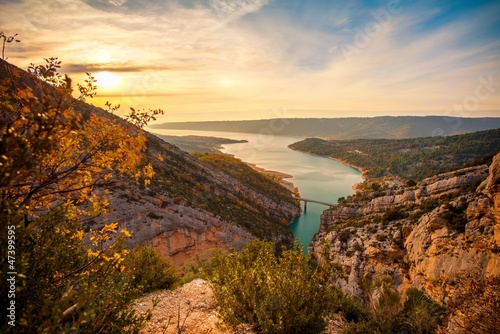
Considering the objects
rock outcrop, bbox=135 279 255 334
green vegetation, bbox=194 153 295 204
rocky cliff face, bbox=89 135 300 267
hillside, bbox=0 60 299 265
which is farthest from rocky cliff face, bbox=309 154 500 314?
green vegetation, bbox=194 153 295 204

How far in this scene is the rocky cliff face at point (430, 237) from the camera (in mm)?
12969

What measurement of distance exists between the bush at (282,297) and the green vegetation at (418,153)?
6253 cm

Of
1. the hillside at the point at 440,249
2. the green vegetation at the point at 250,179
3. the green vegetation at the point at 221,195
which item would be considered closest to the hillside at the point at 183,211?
the green vegetation at the point at 221,195

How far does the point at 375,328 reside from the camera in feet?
26.8

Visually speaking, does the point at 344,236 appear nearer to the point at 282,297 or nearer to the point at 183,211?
the point at 183,211

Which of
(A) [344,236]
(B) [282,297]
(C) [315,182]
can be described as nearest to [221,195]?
(A) [344,236]

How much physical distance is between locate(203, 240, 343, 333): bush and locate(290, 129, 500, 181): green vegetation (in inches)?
2462

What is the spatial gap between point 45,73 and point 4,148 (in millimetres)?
1244

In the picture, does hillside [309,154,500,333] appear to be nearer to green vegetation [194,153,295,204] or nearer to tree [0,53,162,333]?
tree [0,53,162,333]

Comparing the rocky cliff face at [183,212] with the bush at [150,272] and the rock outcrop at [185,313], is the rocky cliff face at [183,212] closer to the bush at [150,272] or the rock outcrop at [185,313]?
the bush at [150,272]

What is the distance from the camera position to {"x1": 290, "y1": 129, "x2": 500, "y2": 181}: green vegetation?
80688 mm

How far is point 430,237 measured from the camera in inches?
691

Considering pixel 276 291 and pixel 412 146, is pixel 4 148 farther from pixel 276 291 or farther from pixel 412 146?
pixel 412 146

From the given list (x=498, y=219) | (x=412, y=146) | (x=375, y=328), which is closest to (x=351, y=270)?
(x=498, y=219)
